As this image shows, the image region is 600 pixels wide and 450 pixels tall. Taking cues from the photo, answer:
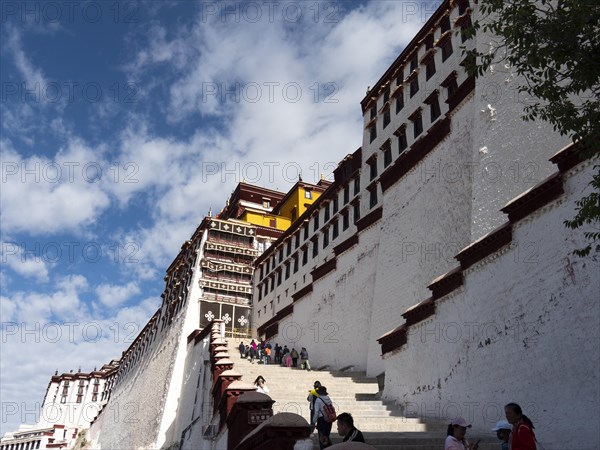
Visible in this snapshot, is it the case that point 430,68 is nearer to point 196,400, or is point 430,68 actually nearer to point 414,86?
point 414,86

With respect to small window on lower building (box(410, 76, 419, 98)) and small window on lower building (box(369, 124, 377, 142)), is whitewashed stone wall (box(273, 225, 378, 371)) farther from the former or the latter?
small window on lower building (box(410, 76, 419, 98))

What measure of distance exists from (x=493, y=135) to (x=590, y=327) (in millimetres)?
8226

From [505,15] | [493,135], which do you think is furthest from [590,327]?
[493,135]

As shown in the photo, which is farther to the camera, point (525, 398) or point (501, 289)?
point (501, 289)

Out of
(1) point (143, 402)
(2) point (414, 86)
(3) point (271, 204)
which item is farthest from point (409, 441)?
(3) point (271, 204)

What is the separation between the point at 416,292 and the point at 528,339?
8.21 meters

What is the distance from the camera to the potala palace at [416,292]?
28.6 feet

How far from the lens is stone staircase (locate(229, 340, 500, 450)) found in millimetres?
9047

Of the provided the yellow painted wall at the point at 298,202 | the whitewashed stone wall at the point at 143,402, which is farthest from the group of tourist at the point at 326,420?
the yellow painted wall at the point at 298,202

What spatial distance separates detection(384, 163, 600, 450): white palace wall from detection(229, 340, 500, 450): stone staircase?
27.3 inches

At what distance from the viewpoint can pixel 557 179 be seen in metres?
9.18

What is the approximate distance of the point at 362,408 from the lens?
12805 millimetres

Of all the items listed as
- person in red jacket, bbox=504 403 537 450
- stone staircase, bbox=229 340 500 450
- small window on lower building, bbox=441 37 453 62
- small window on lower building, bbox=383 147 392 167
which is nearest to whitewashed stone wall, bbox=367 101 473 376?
stone staircase, bbox=229 340 500 450

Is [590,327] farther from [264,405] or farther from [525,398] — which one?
[264,405]
